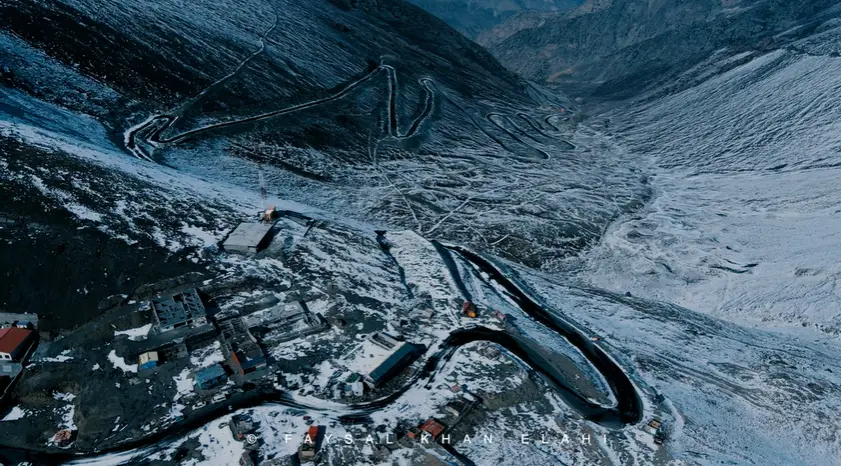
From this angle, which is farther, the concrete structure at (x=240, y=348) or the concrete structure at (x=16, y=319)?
the concrete structure at (x=16, y=319)

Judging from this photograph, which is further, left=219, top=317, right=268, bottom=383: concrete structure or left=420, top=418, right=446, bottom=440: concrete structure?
left=219, top=317, right=268, bottom=383: concrete structure

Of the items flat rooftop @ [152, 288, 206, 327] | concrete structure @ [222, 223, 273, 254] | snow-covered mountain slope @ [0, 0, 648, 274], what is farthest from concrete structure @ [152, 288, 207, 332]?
snow-covered mountain slope @ [0, 0, 648, 274]

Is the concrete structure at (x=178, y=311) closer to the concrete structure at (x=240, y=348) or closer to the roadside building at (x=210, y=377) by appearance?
the concrete structure at (x=240, y=348)

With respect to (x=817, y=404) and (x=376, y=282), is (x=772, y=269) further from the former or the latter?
(x=376, y=282)

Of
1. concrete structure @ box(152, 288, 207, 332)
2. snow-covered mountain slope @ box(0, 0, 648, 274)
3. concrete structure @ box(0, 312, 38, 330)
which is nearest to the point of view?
concrete structure @ box(0, 312, 38, 330)

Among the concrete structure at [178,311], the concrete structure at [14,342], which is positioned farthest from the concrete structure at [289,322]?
the concrete structure at [14,342]

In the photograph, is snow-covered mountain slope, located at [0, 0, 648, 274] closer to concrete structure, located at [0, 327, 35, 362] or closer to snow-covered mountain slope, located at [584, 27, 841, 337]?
snow-covered mountain slope, located at [584, 27, 841, 337]
